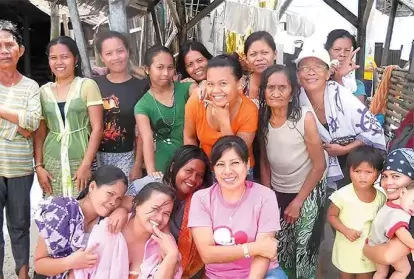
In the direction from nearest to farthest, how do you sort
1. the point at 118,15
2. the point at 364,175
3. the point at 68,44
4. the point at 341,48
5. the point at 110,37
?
the point at 364,175 → the point at 68,44 → the point at 110,37 → the point at 118,15 → the point at 341,48

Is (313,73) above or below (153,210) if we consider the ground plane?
above

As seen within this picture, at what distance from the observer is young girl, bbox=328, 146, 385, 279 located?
8.47 ft

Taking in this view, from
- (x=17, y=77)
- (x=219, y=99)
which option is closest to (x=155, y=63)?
(x=219, y=99)

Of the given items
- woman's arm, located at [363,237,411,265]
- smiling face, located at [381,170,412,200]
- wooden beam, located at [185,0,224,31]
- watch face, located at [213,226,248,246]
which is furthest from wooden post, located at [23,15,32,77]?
woman's arm, located at [363,237,411,265]

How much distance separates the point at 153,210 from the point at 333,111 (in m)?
1.25

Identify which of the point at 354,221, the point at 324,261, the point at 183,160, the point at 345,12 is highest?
the point at 345,12

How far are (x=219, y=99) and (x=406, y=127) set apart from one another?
1.06m

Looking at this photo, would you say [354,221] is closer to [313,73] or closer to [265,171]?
[265,171]

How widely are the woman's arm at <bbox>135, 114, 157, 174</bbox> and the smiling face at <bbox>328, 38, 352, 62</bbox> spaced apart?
5.18ft

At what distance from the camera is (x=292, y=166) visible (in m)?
2.70

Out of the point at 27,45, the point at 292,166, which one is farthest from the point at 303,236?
the point at 27,45

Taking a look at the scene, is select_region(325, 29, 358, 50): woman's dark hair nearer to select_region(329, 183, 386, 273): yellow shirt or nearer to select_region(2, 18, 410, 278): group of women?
select_region(2, 18, 410, 278): group of women

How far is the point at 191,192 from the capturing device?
2.53 meters

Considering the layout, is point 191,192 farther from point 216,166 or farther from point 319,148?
point 319,148
